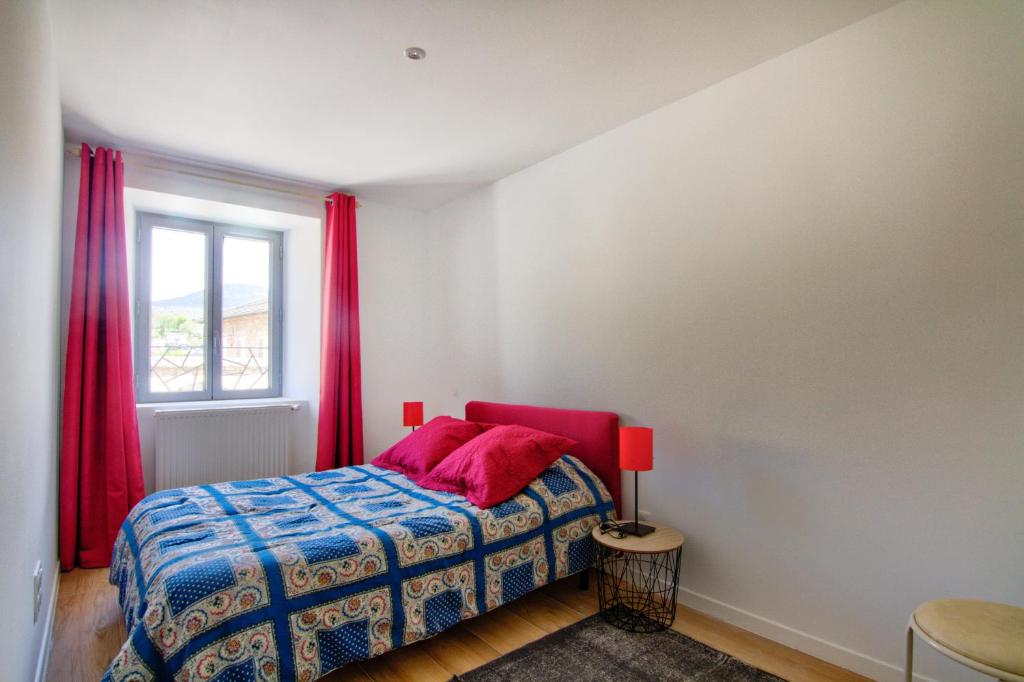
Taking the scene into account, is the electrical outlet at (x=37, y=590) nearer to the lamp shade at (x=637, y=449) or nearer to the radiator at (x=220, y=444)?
the radiator at (x=220, y=444)

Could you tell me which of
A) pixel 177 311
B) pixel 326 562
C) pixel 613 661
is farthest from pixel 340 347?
pixel 613 661

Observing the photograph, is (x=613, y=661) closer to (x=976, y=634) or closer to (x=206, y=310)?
(x=976, y=634)

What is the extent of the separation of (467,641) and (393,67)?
2.64m

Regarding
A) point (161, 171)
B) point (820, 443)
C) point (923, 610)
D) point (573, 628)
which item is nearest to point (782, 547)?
point (820, 443)

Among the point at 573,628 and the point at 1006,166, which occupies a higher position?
the point at 1006,166

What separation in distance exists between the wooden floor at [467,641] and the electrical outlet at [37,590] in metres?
0.31

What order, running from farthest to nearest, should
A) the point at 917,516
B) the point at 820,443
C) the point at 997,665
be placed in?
1. the point at 820,443
2. the point at 917,516
3. the point at 997,665

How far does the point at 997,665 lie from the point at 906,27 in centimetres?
216

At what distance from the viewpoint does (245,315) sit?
4613 mm

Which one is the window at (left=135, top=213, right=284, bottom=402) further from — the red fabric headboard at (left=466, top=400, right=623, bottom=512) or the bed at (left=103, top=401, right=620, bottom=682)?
the red fabric headboard at (left=466, top=400, right=623, bottom=512)

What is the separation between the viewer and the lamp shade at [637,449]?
261cm

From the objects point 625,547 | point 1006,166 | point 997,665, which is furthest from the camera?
point 625,547

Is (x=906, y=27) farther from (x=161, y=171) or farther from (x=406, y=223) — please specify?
(x=161, y=171)

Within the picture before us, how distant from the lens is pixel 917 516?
2.06 meters
